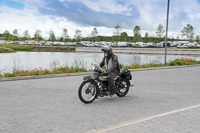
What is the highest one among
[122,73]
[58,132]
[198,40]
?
[198,40]

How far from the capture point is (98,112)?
5941 millimetres

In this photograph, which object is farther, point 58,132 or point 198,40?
point 198,40

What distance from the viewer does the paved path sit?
15.5 feet

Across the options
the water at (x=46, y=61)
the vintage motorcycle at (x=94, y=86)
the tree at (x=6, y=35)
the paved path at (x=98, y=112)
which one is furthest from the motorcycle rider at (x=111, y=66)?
the tree at (x=6, y=35)

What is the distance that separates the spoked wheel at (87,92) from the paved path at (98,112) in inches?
7.0

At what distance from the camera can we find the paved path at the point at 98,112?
4711 millimetres

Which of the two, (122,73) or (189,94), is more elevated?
(122,73)

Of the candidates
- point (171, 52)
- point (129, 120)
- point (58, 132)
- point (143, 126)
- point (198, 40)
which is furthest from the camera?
point (198, 40)

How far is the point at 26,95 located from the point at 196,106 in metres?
5.22

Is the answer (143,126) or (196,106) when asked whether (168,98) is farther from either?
(143,126)

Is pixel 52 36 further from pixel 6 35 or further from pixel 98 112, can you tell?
pixel 98 112

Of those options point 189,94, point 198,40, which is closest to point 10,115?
point 189,94

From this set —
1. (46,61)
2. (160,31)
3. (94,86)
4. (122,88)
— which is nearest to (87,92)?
Answer: (94,86)

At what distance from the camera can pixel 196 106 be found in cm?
661
